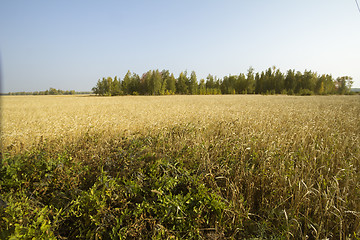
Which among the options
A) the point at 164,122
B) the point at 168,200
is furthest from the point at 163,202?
the point at 164,122

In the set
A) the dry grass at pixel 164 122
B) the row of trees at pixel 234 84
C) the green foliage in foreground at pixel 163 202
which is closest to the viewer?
the green foliage in foreground at pixel 163 202

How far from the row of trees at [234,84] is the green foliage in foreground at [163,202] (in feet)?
206

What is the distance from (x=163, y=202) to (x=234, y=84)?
78.9 m

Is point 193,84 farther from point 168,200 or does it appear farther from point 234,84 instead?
point 168,200

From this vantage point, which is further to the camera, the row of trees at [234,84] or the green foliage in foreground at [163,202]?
the row of trees at [234,84]

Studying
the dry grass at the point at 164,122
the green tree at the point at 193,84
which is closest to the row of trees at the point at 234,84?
the green tree at the point at 193,84

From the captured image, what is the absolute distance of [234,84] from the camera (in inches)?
2970

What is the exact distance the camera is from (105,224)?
214 centimetres

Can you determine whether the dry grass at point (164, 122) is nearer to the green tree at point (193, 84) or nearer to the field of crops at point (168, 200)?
the field of crops at point (168, 200)

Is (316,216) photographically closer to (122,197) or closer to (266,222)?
(266,222)

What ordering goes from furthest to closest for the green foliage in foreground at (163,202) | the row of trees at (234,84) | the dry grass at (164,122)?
the row of trees at (234,84) < the dry grass at (164,122) < the green foliage in foreground at (163,202)

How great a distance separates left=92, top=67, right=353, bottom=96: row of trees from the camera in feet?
216

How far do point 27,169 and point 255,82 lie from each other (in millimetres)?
82816

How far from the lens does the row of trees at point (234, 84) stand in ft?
216
